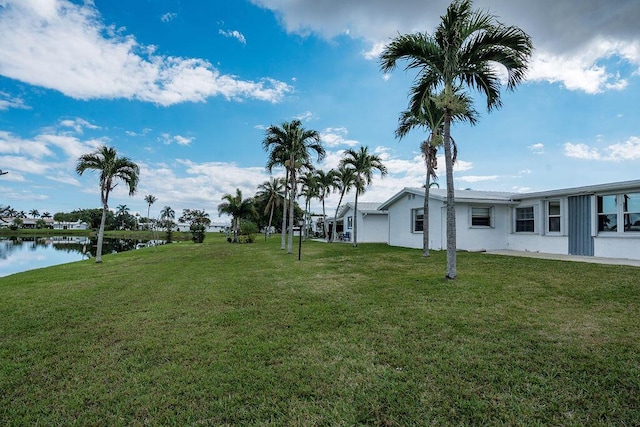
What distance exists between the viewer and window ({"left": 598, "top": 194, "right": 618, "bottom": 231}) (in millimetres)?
11789

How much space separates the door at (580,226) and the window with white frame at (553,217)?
0.70 metres

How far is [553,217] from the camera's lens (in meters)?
14.1

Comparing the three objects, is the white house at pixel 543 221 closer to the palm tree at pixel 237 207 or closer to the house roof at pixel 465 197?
the house roof at pixel 465 197

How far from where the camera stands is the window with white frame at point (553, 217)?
13.8 meters

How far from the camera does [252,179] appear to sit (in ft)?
140

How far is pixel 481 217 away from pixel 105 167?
18.9m

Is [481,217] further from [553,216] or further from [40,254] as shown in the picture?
[40,254]

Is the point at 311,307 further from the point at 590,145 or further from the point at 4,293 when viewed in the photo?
the point at 590,145

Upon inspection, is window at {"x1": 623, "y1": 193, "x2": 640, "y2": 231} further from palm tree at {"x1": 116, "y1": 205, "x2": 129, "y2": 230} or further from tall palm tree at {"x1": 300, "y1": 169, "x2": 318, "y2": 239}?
palm tree at {"x1": 116, "y1": 205, "x2": 129, "y2": 230}

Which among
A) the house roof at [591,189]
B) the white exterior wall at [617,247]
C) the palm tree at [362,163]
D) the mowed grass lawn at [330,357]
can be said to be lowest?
the mowed grass lawn at [330,357]

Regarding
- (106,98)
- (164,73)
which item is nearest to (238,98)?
(164,73)

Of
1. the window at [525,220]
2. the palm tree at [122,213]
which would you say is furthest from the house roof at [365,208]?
the palm tree at [122,213]

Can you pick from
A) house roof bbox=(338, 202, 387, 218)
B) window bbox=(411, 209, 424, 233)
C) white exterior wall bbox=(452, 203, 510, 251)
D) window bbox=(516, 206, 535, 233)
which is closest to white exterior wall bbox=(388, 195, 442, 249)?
window bbox=(411, 209, 424, 233)

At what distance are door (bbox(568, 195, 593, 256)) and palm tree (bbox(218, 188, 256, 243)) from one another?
111 ft
